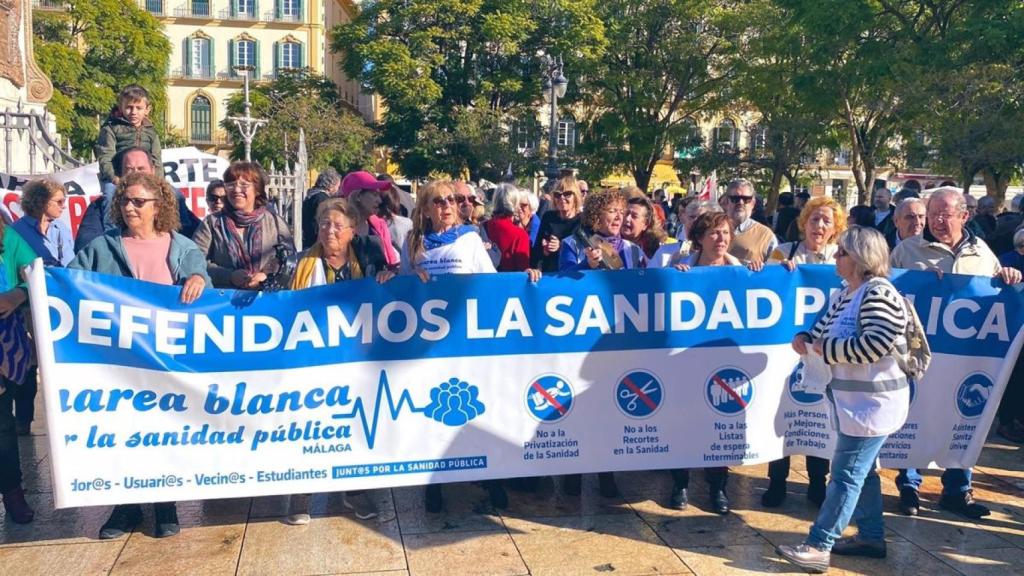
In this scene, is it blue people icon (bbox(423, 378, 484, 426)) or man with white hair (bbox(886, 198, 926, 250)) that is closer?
blue people icon (bbox(423, 378, 484, 426))

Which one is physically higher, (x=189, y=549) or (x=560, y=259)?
(x=560, y=259)

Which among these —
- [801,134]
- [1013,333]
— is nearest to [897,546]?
[1013,333]

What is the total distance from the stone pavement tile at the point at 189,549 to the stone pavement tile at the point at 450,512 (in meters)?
0.86

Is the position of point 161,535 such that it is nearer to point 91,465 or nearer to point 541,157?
point 91,465

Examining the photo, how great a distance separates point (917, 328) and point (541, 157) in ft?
119

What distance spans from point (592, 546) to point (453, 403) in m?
1.01

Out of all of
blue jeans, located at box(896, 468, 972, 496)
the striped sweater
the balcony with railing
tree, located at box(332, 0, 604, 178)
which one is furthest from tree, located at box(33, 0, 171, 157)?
the striped sweater

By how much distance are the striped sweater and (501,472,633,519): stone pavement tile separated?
1.64m

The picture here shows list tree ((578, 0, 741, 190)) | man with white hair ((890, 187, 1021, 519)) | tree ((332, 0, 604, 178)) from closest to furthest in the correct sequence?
man with white hair ((890, 187, 1021, 519)) < tree ((578, 0, 741, 190)) < tree ((332, 0, 604, 178))

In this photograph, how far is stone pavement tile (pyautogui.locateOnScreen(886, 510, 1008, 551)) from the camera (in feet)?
16.0

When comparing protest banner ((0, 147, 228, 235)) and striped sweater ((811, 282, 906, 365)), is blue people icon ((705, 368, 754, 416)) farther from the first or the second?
protest banner ((0, 147, 228, 235))

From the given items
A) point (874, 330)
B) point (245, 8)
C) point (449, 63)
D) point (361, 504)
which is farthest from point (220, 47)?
point (874, 330)

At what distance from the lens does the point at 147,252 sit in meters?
4.76

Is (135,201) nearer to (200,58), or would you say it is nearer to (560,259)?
(560,259)
